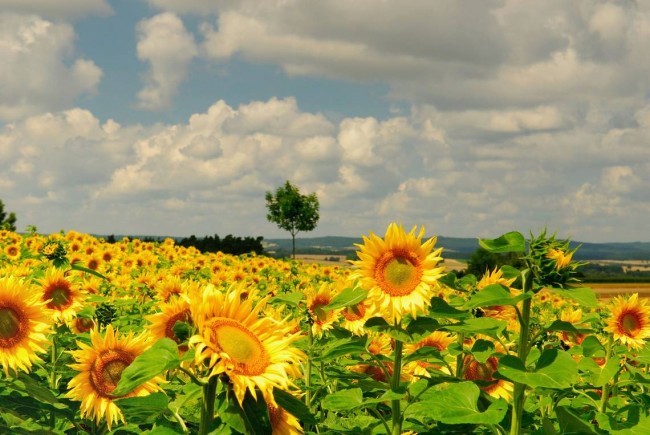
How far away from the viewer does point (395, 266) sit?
153 inches

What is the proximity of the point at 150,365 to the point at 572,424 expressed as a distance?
2.25 m

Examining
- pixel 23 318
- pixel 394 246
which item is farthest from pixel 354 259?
pixel 23 318

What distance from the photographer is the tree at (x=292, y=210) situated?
6906 centimetres

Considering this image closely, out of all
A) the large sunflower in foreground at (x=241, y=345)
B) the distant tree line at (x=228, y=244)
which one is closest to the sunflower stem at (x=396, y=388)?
the large sunflower in foreground at (x=241, y=345)

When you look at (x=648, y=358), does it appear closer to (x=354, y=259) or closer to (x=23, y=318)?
(x=354, y=259)

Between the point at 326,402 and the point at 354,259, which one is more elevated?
the point at 354,259

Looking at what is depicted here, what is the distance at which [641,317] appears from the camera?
5.99m

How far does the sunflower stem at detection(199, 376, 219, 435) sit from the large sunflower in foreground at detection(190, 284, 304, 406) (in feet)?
0.27

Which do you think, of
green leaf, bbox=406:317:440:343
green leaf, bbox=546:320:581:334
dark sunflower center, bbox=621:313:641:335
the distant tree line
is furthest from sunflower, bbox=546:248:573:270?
the distant tree line

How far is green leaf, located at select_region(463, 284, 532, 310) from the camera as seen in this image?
308 centimetres

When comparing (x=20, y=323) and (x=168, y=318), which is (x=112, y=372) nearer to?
(x=168, y=318)

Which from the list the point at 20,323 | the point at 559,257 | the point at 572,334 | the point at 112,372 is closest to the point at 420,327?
the point at 559,257

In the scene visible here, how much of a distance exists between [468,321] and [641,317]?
333 cm

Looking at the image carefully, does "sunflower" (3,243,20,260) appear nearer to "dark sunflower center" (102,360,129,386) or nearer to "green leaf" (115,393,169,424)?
"dark sunflower center" (102,360,129,386)
